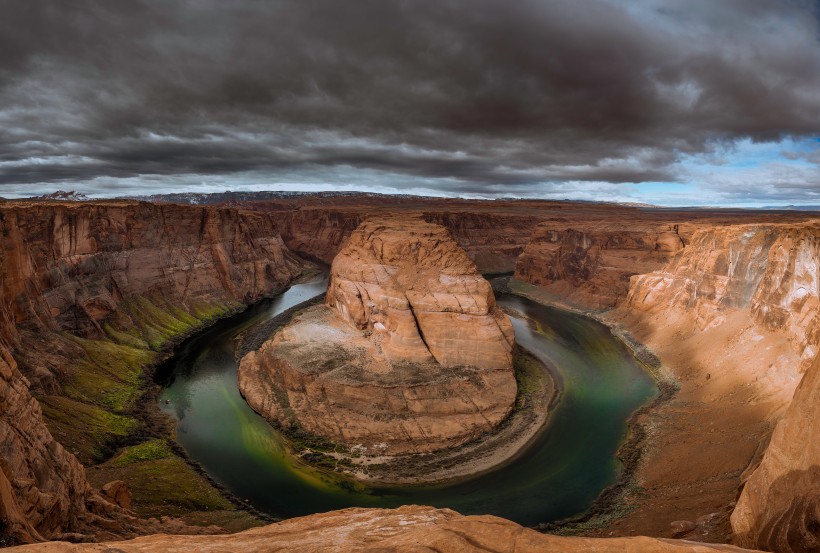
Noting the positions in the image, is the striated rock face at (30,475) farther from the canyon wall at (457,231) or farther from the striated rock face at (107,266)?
the canyon wall at (457,231)

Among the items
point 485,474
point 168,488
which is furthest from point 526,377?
point 168,488

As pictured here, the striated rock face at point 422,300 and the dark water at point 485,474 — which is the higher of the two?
the striated rock face at point 422,300

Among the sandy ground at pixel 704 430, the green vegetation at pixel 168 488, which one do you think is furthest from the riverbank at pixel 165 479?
the sandy ground at pixel 704 430

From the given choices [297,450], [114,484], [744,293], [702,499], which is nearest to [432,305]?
[297,450]

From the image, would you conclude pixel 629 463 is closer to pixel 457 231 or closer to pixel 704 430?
pixel 704 430

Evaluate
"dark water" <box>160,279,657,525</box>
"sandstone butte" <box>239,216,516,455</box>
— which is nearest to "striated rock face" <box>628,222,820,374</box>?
"dark water" <box>160,279,657,525</box>

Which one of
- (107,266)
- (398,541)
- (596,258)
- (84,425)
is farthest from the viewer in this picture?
(596,258)
